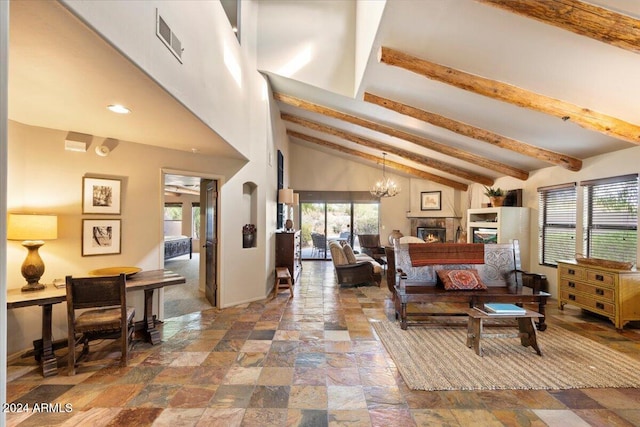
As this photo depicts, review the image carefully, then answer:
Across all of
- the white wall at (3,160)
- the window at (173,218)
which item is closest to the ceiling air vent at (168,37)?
the white wall at (3,160)

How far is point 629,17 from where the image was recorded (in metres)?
2.17

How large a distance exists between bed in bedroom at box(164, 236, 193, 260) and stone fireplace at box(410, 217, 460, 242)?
7.76m

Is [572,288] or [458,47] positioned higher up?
[458,47]

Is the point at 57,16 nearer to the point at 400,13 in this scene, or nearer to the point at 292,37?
the point at 400,13

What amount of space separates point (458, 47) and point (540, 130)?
6.80ft

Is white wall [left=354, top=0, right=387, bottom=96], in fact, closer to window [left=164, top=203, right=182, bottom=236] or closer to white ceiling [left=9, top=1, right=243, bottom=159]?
white ceiling [left=9, top=1, right=243, bottom=159]

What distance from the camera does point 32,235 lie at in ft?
8.60

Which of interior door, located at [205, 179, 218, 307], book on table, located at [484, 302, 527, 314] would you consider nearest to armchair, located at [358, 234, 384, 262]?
interior door, located at [205, 179, 218, 307]

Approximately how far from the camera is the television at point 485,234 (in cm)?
607

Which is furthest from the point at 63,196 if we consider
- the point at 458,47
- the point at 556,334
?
the point at 556,334

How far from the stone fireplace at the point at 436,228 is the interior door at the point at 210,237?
623cm

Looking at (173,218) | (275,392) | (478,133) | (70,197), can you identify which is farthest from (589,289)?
(173,218)

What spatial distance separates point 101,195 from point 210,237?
1.81 m

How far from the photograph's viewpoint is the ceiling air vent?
213 cm
